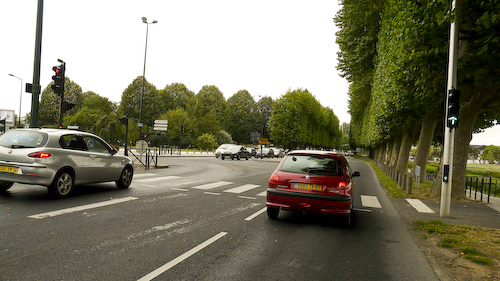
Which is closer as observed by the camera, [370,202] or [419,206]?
[419,206]

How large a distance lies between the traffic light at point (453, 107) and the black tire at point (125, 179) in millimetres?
9168

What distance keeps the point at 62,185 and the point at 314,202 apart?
5.95 metres

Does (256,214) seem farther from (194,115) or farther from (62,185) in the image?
(194,115)

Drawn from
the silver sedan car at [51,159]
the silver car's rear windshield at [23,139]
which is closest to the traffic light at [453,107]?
the silver sedan car at [51,159]

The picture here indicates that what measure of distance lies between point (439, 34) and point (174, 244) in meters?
9.50

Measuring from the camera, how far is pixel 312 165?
6738mm

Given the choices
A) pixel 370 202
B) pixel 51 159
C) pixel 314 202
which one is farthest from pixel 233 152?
pixel 314 202

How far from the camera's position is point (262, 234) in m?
5.66

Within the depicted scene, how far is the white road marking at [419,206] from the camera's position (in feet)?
29.1

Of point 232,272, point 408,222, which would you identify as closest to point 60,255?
point 232,272

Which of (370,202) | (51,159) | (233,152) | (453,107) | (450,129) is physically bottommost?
(370,202)

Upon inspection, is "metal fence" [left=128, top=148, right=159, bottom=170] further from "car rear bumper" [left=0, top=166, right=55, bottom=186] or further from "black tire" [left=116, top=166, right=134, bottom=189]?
"car rear bumper" [left=0, top=166, right=55, bottom=186]

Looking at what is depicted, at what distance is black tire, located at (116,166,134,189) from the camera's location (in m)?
9.93

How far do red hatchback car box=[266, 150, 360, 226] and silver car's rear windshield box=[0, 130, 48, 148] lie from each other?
5457 millimetres
